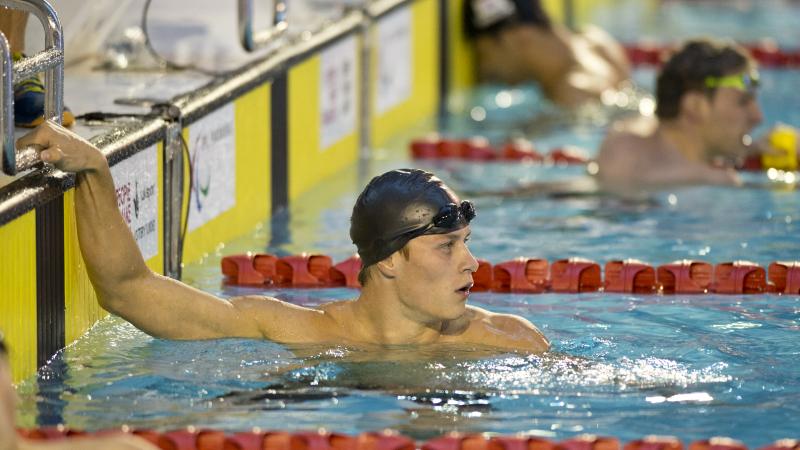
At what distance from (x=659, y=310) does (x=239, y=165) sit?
174cm

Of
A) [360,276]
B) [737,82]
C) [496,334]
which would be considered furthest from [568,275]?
[737,82]

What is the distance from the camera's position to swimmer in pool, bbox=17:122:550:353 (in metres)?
3.71

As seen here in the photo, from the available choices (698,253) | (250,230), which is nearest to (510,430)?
(698,253)

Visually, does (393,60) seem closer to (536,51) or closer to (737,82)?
(536,51)

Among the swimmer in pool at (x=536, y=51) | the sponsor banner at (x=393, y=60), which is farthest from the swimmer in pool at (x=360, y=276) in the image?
the swimmer in pool at (x=536, y=51)

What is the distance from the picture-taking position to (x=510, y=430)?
3.45 m

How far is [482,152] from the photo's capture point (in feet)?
23.7

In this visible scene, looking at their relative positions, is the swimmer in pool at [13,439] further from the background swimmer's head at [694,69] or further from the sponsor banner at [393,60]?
the sponsor banner at [393,60]

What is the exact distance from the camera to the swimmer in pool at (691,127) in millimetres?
6164

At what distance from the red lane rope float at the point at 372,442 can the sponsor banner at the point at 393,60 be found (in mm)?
4568

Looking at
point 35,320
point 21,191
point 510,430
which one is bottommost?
point 510,430

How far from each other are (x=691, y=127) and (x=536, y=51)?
3.00 meters

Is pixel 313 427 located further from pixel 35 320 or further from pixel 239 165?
pixel 239 165

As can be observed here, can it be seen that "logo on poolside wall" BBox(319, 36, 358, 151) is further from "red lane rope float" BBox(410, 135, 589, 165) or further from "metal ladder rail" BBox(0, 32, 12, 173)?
"metal ladder rail" BBox(0, 32, 12, 173)
